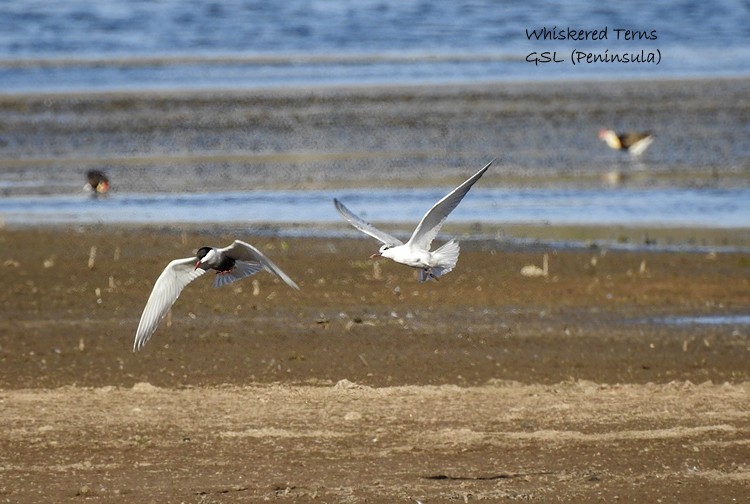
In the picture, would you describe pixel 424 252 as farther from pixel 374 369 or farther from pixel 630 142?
pixel 630 142

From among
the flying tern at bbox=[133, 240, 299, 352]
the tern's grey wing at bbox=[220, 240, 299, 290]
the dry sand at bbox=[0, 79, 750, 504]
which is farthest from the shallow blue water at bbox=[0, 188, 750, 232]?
the tern's grey wing at bbox=[220, 240, 299, 290]

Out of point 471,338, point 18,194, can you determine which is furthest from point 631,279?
point 18,194

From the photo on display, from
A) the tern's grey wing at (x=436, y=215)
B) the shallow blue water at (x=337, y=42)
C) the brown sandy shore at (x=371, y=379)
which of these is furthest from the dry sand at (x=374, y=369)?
the shallow blue water at (x=337, y=42)

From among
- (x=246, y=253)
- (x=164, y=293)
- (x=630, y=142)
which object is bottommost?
(x=630, y=142)

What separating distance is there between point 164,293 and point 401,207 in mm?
9476

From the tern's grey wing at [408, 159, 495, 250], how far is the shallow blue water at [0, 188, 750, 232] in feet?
24.5

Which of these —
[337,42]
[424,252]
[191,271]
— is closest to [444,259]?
[424,252]

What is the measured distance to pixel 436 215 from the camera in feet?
34.8

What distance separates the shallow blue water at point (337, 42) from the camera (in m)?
37.3

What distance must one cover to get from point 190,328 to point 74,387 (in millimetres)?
2110

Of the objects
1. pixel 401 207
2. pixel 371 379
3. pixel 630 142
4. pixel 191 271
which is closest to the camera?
pixel 191 271

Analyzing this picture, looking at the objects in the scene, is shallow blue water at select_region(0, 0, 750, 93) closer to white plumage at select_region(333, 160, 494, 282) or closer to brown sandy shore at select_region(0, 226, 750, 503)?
brown sandy shore at select_region(0, 226, 750, 503)

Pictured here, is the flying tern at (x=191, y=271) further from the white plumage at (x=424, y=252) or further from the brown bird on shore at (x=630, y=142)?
the brown bird on shore at (x=630, y=142)

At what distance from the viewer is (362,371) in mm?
12117
